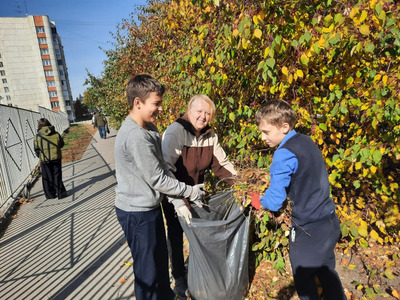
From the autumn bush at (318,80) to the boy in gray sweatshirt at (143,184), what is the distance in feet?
2.04

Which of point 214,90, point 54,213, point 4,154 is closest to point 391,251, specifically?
point 214,90

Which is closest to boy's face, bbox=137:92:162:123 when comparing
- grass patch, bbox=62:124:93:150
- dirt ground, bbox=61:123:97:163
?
dirt ground, bbox=61:123:97:163

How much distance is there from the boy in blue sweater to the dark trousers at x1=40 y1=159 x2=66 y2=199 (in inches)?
192

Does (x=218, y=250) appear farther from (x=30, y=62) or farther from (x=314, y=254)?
(x=30, y=62)

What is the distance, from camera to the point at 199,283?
6.59ft

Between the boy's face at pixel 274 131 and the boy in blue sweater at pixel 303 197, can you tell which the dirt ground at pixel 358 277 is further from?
the boy's face at pixel 274 131

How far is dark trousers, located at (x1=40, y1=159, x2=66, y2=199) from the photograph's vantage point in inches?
204

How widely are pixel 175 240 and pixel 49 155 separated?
4039mm

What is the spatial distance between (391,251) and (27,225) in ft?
17.0

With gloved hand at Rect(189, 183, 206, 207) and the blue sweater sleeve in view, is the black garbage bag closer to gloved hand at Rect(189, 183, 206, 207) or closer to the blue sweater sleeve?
gloved hand at Rect(189, 183, 206, 207)

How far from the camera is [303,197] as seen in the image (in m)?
1.56

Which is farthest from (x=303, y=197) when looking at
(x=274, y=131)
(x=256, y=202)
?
(x=274, y=131)

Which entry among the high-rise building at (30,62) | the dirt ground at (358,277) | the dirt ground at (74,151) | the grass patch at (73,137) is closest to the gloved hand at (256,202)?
the dirt ground at (358,277)

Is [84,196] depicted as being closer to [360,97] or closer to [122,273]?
[122,273]
